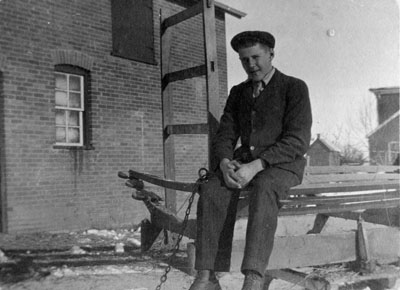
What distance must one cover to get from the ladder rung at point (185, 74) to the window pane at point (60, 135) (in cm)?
348

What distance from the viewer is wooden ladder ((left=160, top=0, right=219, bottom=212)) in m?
4.69

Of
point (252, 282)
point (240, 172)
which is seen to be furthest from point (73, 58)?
point (252, 282)

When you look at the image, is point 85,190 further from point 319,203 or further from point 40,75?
point 319,203

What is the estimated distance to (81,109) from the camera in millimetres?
8562

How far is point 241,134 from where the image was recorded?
11.9 ft

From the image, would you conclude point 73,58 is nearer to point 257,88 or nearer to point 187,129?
point 187,129

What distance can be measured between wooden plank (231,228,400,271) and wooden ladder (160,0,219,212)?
1841mm

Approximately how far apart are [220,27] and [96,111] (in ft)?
15.3

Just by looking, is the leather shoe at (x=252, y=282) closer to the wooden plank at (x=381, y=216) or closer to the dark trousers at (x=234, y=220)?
the dark trousers at (x=234, y=220)

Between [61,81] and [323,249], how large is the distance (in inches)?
259

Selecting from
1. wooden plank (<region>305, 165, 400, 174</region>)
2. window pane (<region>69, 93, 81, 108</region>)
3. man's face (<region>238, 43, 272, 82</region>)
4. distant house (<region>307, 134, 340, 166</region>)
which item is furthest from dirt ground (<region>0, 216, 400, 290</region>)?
distant house (<region>307, 134, 340, 166</region>)

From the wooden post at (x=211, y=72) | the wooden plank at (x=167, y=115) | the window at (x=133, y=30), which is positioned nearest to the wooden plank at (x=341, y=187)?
the wooden post at (x=211, y=72)

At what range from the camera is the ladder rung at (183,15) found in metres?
4.90

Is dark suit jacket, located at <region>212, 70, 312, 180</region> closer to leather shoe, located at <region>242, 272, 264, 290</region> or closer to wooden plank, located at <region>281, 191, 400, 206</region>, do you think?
wooden plank, located at <region>281, 191, 400, 206</region>
